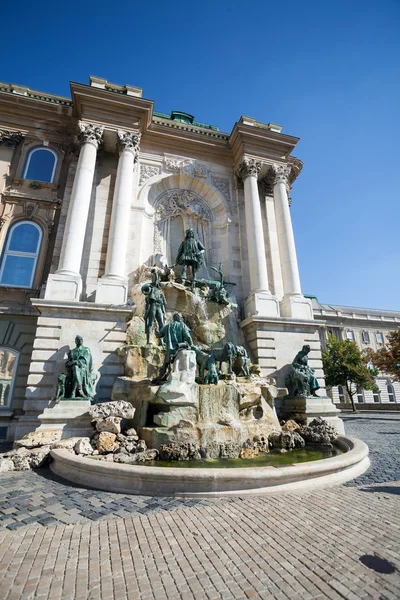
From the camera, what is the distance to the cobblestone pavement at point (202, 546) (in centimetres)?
253

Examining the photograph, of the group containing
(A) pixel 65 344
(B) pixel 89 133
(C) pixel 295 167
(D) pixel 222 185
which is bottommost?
(A) pixel 65 344

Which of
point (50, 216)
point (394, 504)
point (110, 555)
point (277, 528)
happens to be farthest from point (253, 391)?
point (50, 216)

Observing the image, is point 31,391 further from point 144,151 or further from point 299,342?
point 144,151

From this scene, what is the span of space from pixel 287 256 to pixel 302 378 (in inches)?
271

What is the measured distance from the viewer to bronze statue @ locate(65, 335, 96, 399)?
374 inches

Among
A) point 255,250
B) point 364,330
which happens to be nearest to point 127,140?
point 255,250

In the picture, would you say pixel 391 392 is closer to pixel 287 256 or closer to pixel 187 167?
pixel 287 256

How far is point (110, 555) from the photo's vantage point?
Answer: 305 centimetres

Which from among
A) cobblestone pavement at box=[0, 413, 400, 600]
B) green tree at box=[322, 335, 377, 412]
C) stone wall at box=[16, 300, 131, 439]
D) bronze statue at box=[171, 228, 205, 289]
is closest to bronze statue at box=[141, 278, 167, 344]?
stone wall at box=[16, 300, 131, 439]

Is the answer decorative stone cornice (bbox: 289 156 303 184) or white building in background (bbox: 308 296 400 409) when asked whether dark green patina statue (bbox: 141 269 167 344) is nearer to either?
decorative stone cornice (bbox: 289 156 303 184)

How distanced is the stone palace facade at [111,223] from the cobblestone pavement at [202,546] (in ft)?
22.0

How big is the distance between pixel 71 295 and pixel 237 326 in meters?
7.56

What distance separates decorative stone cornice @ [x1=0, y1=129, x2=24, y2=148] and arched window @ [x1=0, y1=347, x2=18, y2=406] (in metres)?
10.8

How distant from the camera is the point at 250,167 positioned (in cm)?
1706
